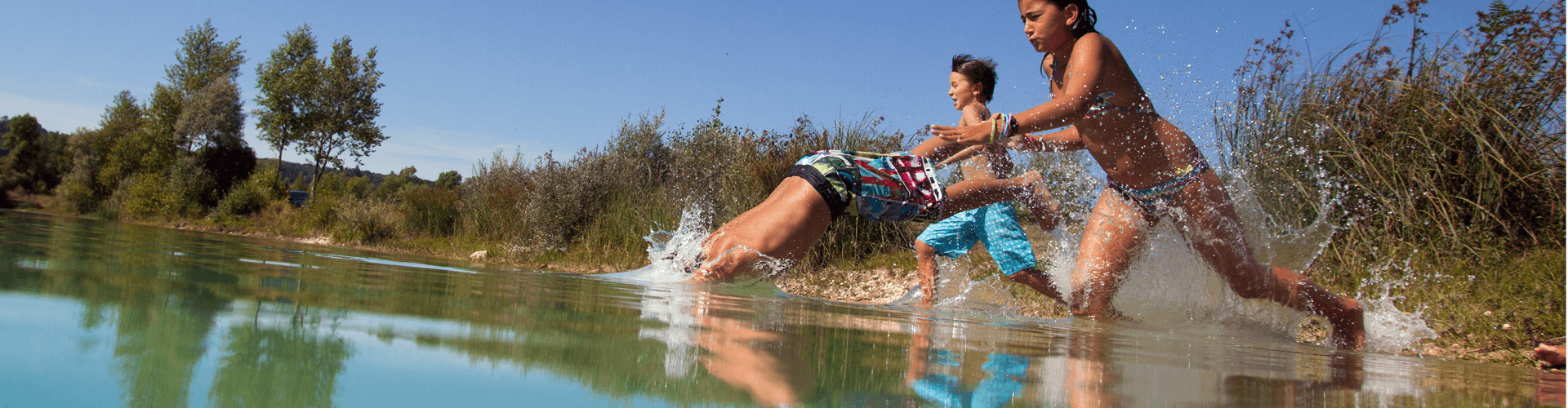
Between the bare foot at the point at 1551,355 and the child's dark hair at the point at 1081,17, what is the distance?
5.60 feet

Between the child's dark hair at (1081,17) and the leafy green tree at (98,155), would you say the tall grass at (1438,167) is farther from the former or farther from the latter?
the leafy green tree at (98,155)

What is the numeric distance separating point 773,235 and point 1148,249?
165 centimetres

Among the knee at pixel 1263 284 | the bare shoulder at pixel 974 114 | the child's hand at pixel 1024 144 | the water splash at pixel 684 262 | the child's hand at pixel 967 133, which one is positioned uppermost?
the bare shoulder at pixel 974 114

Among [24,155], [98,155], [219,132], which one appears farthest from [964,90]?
[24,155]

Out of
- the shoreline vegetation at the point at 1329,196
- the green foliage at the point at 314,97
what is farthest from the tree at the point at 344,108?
the shoreline vegetation at the point at 1329,196

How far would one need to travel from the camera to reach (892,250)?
654 cm

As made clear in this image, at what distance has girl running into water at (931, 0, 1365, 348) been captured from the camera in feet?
9.18

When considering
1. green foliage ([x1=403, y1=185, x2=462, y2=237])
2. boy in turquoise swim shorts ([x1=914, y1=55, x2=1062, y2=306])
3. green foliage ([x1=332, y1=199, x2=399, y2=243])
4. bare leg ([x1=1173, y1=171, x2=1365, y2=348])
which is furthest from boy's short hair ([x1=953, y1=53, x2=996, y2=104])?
green foliage ([x1=332, y1=199, x2=399, y2=243])

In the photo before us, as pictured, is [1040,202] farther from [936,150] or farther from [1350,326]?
[1350,326]

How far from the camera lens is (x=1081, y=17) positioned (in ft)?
9.89

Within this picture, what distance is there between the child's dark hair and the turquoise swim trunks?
3.73 ft

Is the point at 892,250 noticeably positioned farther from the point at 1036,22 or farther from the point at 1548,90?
the point at 1548,90

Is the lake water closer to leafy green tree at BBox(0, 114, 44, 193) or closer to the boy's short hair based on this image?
the boy's short hair

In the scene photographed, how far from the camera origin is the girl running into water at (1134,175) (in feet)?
9.18
